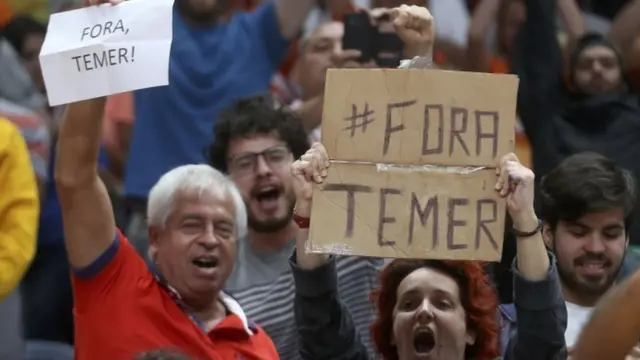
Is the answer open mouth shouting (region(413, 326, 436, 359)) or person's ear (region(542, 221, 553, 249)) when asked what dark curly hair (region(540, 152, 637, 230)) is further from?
open mouth shouting (region(413, 326, 436, 359))

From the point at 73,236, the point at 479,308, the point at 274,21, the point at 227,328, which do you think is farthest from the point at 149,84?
the point at 274,21

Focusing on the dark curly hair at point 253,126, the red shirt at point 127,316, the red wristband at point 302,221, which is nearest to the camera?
the red wristband at point 302,221

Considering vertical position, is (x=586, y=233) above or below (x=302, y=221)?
below

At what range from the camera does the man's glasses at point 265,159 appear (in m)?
5.33

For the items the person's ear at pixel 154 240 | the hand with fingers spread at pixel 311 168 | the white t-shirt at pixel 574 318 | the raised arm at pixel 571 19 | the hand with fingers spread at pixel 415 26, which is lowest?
the white t-shirt at pixel 574 318

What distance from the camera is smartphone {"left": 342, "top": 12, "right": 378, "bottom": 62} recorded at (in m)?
5.62

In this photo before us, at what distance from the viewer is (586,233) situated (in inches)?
184

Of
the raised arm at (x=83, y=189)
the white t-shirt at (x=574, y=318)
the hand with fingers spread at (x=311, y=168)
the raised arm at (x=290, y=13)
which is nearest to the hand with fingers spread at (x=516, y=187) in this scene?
the hand with fingers spread at (x=311, y=168)

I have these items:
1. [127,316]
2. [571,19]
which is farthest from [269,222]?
[571,19]

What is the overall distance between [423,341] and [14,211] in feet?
4.14

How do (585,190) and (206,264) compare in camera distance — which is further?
(585,190)

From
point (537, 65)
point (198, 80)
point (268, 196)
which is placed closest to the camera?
point (268, 196)

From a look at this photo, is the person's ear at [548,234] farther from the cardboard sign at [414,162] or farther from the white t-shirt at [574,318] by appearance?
the cardboard sign at [414,162]

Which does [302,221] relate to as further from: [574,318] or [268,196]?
[268,196]
